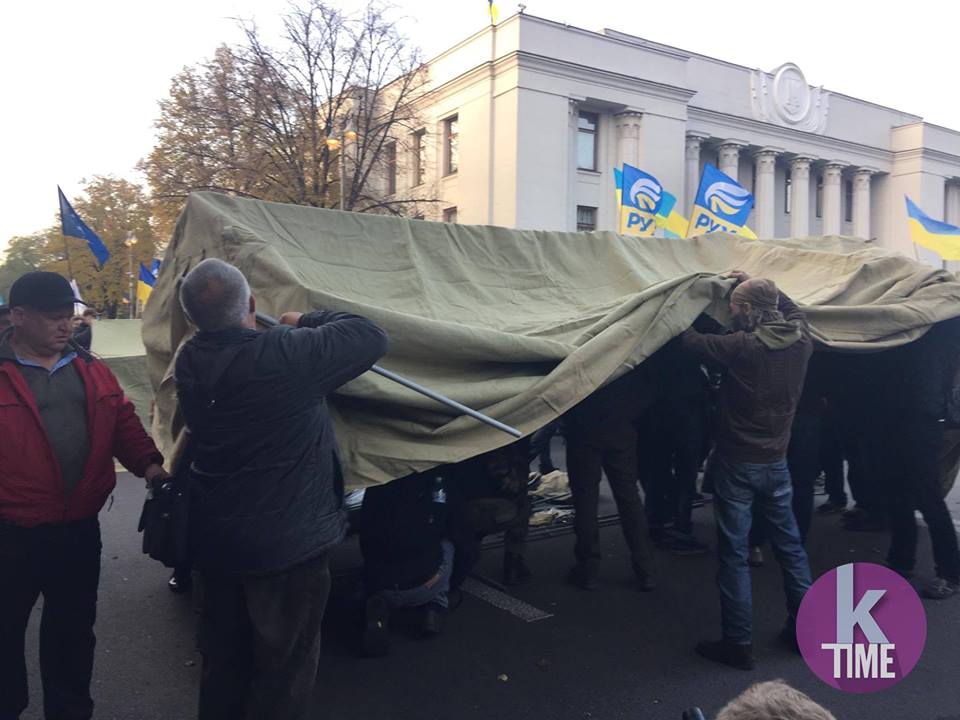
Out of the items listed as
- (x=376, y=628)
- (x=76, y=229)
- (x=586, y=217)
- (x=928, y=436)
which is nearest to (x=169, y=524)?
(x=376, y=628)

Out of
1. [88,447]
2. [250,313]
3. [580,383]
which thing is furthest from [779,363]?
[88,447]

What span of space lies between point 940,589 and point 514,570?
282 cm

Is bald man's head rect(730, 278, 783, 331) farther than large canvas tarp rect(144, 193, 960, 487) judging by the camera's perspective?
Yes

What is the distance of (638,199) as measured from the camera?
46.4 ft

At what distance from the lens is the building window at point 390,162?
24500 mm

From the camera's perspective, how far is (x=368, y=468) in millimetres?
3121

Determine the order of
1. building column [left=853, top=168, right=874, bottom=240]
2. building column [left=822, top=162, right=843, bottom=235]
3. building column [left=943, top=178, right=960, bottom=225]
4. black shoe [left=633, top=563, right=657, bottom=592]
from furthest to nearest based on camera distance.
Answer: building column [left=943, top=178, right=960, bottom=225] → building column [left=853, top=168, right=874, bottom=240] → building column [left=822, top=162, right=843, bottom=235] → black shoe [left=633, top=563, right=657, bottom=592]

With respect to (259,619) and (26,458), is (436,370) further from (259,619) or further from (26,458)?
(26,458)

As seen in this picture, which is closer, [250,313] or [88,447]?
[250,313]

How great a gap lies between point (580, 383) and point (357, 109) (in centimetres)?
2151

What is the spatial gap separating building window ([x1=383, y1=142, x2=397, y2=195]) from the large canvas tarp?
2051 centimetres

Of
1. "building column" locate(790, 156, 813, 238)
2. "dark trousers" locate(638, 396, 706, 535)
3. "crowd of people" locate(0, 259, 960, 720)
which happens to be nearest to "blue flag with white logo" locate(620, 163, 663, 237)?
"dark trousers" locate(638, 396, 706, 535)

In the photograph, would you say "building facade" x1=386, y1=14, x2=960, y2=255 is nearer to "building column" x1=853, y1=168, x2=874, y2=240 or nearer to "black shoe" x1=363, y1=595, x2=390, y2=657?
"building column" x1=853, y1=168, x2=874, y2=240

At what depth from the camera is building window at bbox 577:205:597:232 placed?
28.0m
